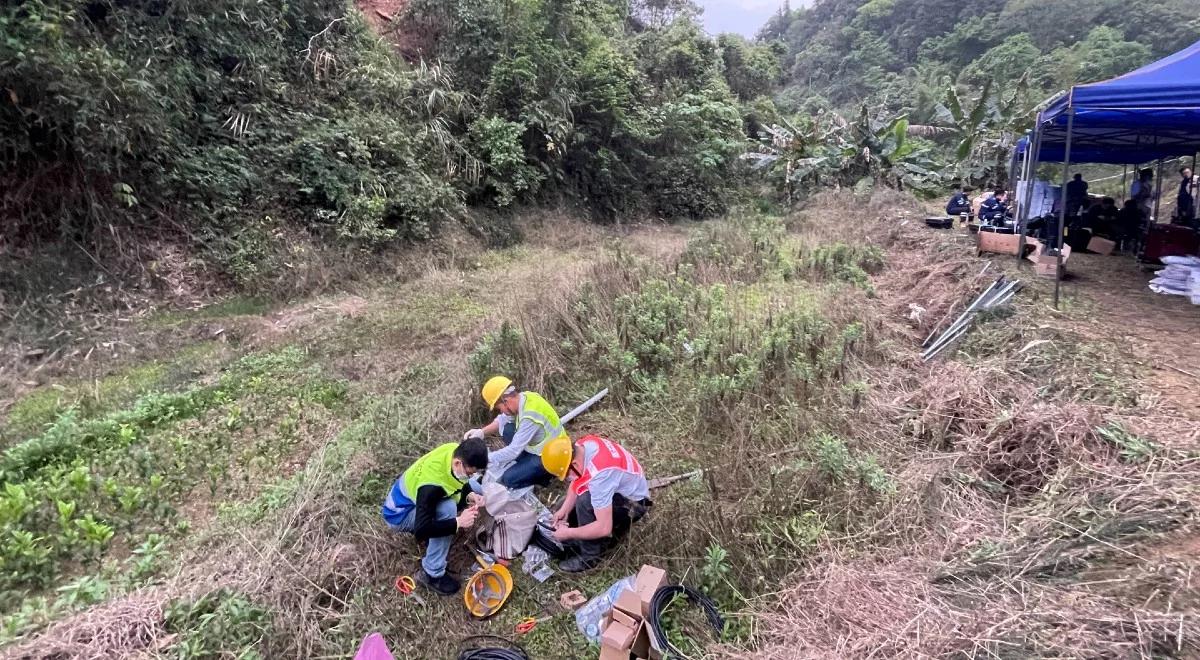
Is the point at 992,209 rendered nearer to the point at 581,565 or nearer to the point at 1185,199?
the point at 1185,199

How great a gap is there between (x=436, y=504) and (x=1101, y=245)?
9177 millimetres

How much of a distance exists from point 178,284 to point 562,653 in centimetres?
653

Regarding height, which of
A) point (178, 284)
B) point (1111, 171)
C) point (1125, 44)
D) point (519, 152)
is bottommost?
point (1111, 171)

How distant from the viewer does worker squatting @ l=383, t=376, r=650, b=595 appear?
3084 mm

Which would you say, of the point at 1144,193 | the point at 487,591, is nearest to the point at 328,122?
the point at 487,591

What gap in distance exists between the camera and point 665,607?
269 centimetres

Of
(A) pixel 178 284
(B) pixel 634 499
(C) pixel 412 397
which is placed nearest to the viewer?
(B) pixel 634 499

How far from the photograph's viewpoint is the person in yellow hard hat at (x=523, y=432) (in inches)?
146

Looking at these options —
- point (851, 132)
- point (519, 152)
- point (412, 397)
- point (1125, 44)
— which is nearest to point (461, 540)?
point (412, 397)

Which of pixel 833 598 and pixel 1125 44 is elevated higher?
pixel 1125 44

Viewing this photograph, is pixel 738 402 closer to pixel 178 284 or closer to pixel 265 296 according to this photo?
→ pixel 265 296

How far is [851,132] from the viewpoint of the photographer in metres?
15.0

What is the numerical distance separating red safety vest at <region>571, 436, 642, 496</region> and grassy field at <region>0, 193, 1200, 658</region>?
36 cm

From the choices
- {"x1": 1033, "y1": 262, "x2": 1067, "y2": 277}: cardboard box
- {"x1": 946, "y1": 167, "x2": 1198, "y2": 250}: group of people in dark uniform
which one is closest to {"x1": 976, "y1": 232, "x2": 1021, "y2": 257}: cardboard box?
{"x1": 946, "y1": 167, "x2": 1198, "y2": 250}: group of people in dark uniform
